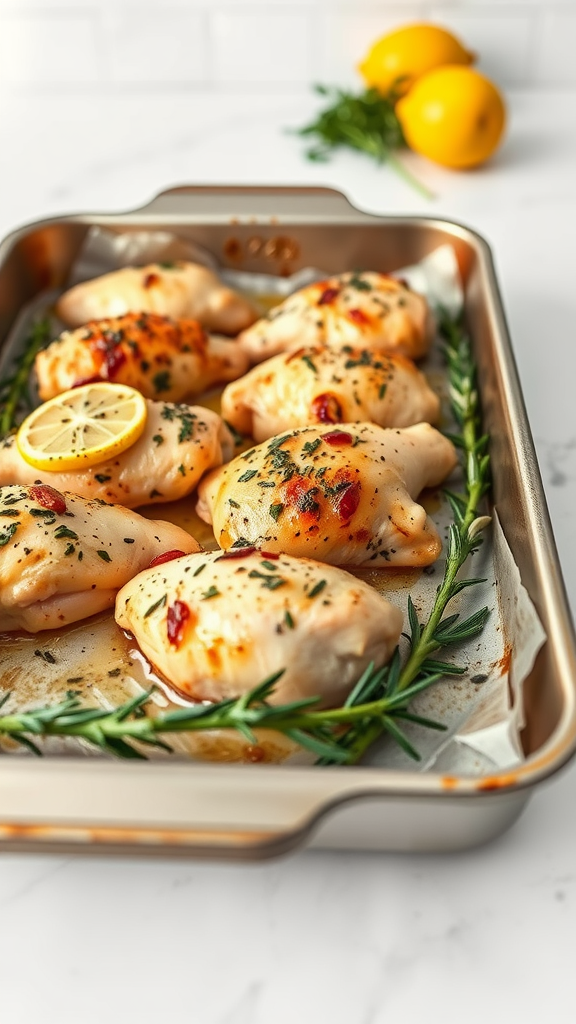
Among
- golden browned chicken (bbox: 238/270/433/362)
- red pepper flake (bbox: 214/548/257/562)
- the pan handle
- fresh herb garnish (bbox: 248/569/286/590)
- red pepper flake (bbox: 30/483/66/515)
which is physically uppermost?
the pan handle

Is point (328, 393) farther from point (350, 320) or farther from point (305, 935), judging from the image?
point (305, 935)

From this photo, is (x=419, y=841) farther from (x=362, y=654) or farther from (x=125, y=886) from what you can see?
(x=125, y=886)

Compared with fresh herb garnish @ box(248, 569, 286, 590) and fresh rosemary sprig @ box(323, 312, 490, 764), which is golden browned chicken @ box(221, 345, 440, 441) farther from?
fresh herb garnish @ box(248, 569, 286, 590)

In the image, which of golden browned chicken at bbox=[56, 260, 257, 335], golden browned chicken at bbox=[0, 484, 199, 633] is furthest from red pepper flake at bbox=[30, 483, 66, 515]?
golden browned chicken at bbox=[56, 260, 257, 335]

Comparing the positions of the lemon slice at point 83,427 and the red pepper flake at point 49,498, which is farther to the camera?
the lemon slice at point 83,427

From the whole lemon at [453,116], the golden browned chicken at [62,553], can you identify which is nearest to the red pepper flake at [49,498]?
the golden browned chicken at [62,553]

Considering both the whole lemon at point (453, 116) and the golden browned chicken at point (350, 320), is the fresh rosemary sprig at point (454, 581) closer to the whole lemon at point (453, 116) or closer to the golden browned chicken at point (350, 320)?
the golden browned chicken at point (350, 320)
